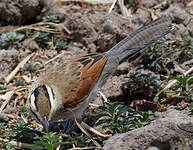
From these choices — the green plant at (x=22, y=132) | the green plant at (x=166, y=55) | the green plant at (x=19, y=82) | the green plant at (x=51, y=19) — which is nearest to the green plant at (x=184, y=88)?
A: the green plant at (x=166, y=55)

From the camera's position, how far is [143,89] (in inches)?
247

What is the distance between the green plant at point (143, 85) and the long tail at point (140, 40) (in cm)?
44

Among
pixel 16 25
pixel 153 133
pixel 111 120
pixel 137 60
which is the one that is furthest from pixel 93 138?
pixel 16 25

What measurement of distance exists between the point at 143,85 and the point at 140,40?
2.72 ft

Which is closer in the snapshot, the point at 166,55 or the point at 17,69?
the point at 166,55

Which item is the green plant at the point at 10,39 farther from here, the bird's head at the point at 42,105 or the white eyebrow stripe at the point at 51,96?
the bird's head at the point at 42,105

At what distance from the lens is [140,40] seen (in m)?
6.48

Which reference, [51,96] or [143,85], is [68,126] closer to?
[51,96]

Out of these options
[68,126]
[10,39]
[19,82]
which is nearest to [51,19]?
[10,39]

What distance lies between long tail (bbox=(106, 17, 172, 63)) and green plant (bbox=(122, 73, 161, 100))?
44 cm

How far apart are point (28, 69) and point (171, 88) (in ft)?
9.01

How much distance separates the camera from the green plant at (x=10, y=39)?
7.45m

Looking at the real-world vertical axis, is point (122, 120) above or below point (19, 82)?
below

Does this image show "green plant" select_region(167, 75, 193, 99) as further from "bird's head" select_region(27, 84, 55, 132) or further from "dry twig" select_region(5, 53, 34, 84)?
"dry twig" select_region(5, 53, 34, 84)
